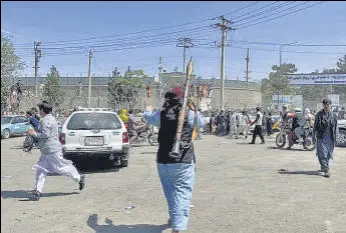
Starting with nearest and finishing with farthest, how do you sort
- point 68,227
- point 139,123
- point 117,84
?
point 68,227 → point 139,123 → point 117,84

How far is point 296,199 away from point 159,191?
2.49 meters

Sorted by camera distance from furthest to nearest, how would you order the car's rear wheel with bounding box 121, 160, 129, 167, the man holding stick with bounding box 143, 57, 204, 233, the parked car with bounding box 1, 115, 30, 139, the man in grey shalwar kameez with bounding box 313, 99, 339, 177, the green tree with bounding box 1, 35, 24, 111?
1. the parked car with bounding box 1, 115, 30, 139
2. the car's rear wheel with bounding box 121, 160, 129, 167
3. the man in grey shalwar kameez with bounding box 313, 99, 339, 177
4. the man holding stick with bounding box 143, 57, 204, 233
5. the green tree with bounding box 1, 35, 24, 111

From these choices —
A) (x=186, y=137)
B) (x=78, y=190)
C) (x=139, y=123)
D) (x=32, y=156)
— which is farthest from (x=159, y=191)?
(x=139, y=123)

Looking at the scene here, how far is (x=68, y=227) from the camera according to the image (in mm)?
6293

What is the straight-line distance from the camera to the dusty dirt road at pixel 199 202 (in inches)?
251

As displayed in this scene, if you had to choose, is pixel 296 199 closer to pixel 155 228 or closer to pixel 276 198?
pixel 276 198

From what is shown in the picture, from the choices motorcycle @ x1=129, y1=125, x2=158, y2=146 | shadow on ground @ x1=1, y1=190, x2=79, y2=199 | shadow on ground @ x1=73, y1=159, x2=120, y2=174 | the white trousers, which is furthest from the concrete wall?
the white trousers

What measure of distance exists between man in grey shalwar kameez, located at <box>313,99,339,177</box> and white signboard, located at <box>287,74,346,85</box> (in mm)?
23778

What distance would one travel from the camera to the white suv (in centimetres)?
1165

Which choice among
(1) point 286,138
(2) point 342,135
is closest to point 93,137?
(1) point 286,138

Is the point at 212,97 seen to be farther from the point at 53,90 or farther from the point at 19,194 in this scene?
the point at 19,194

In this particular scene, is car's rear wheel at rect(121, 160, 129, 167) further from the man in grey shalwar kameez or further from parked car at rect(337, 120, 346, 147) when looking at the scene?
parked car at rect(337, 120, 346, 147)

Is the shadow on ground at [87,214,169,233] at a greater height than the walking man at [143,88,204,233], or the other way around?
the walking man at [143,88,204,233]

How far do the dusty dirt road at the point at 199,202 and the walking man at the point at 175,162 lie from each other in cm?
66
